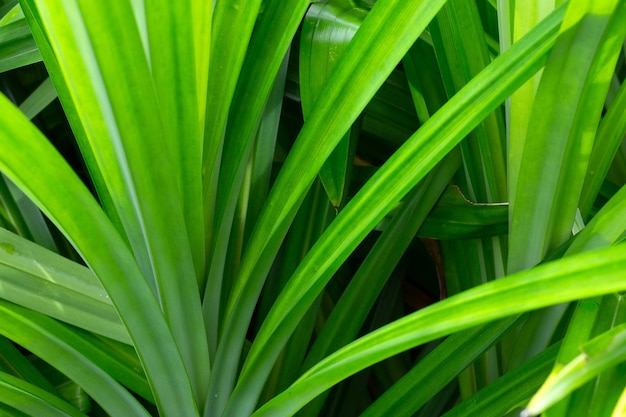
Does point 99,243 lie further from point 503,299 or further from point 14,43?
point 14,43

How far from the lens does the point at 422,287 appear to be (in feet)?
3.28

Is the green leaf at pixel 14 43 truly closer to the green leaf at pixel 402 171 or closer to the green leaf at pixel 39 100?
the green leaf at pixel 39 100

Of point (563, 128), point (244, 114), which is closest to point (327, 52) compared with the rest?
point (244, 114)

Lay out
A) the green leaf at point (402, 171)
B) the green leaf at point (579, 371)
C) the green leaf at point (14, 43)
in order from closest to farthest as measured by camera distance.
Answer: the green leaf at point (579, 371) → the green leaf at point (402, 171) → the green leaf at point (14, 43)

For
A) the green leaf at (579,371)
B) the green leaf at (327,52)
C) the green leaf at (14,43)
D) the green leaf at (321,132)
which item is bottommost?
the green leaf at (579,371)

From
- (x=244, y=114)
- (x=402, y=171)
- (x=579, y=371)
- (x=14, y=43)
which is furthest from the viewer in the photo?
(x=14, y=43)

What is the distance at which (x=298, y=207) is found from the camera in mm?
513

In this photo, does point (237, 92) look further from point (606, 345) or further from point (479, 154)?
point (606, 345)

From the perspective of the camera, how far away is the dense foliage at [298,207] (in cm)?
34

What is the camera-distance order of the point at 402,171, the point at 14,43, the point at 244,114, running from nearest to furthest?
the point at 402,171, the point at 244,114, the point at 14,43

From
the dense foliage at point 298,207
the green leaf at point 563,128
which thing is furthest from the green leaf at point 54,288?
the green leaf at point 563,128

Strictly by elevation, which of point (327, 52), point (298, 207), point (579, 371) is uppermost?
point (327, 52)

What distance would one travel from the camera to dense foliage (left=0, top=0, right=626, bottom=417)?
1.11 feet

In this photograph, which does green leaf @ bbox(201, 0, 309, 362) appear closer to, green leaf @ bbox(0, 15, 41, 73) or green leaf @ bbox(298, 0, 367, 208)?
green leaf @ bbox(298, 0, 367, 208)
